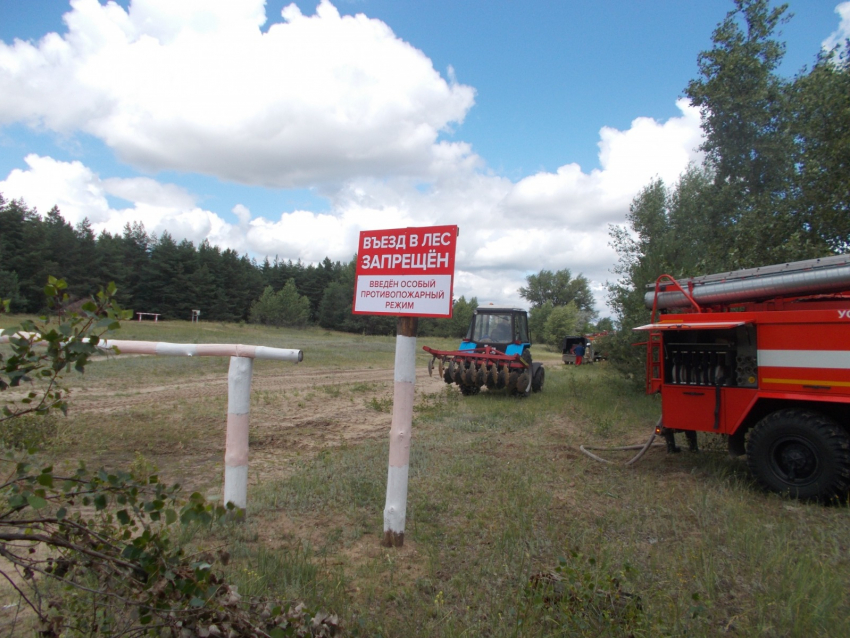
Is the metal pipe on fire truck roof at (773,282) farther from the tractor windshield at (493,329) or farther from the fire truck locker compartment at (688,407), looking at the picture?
the tractor windshield at (493,329)

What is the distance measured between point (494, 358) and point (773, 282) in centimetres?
734

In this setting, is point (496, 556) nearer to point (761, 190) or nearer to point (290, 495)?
point (290, 495)

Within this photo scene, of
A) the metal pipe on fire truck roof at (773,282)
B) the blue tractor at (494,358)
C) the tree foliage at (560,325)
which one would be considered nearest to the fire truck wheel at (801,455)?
the metal pipe on fire truck roof at (773,282)

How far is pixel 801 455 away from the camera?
5.54m

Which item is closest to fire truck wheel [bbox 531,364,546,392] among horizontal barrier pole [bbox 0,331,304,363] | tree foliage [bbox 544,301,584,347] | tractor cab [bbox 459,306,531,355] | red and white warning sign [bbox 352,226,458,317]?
tractor cab [bbox 459,306,531,355]

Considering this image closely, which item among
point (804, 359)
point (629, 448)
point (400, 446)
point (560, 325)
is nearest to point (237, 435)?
point (400, 446)

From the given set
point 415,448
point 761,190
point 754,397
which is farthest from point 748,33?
point 415,448

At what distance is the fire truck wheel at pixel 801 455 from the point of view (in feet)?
17.3

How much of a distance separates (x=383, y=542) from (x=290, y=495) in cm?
128

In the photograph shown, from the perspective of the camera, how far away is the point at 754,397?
231 inches

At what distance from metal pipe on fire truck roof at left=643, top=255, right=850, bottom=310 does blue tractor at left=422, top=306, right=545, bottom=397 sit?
5993 mm

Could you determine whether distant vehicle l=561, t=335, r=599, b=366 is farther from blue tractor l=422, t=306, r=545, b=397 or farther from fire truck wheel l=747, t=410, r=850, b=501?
fire truck wheel l=747, t=410, r=850, b=501

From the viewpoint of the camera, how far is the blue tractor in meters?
13.0

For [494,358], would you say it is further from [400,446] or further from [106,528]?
[106,528]
